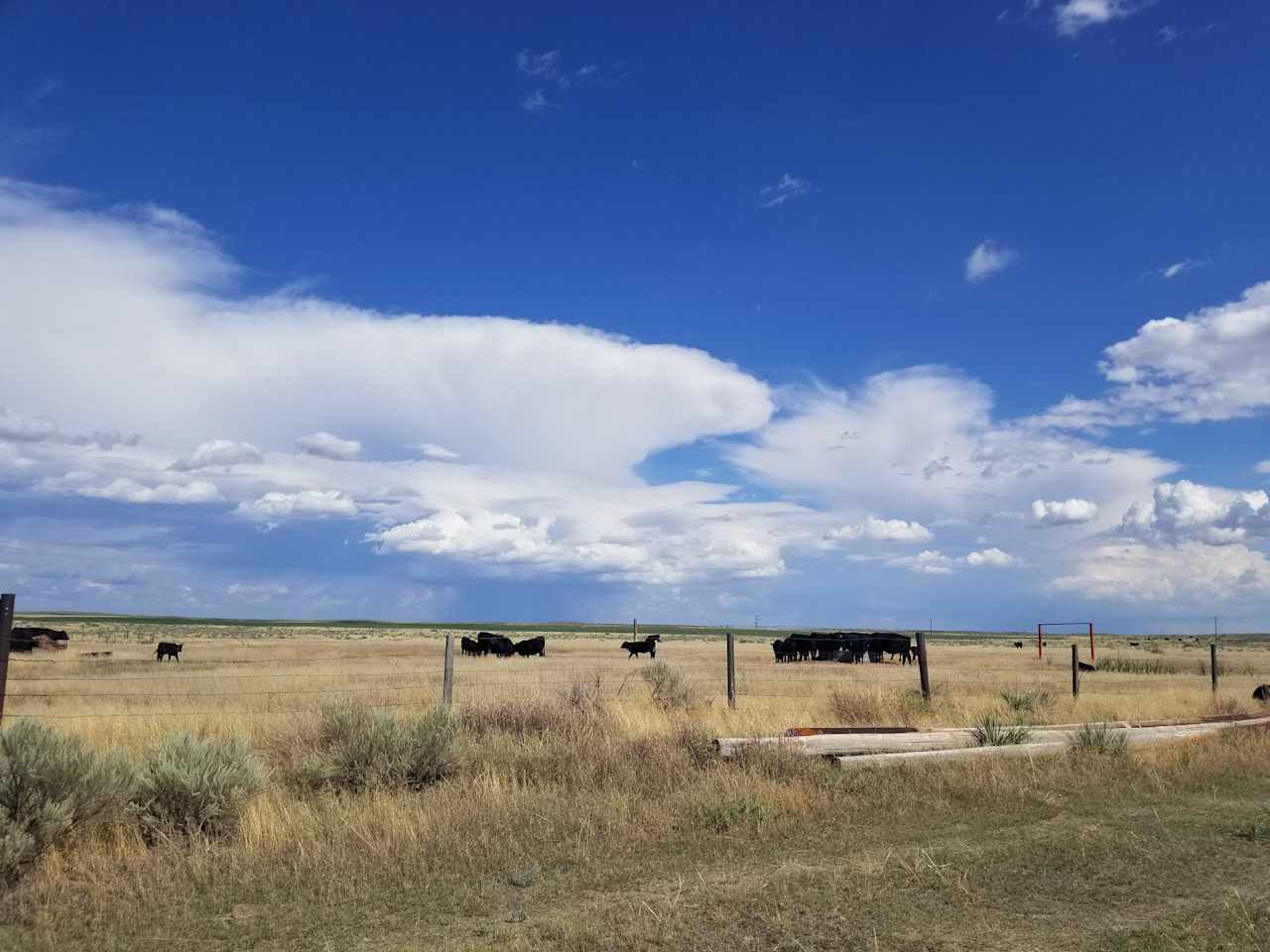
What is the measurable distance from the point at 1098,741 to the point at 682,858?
23.9ft

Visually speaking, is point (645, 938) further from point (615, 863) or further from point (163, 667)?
point (163, 667)

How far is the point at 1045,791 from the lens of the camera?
32.7 ft

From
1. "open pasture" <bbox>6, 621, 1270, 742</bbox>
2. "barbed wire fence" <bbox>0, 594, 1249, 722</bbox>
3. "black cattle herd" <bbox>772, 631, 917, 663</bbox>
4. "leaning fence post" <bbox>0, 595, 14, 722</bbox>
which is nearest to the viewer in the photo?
"leaning fence post" <bbox>0, 595, 14, 722</bbox>

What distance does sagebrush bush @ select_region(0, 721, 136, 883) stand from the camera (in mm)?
6979

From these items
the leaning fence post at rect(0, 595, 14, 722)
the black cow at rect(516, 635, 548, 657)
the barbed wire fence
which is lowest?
the black cow at rect(516, 635, 548, 657)

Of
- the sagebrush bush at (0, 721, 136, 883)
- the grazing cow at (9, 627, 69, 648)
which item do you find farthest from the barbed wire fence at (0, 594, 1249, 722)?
the grazing cow at (9, 627, 69, 648)

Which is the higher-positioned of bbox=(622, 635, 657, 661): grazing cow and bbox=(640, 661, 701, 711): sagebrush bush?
bbox=(640, 661, 701, 711): sagebrush bush

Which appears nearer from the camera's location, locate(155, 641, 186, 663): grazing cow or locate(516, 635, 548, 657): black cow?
locate(155, 641, 186, 663): grazing cow

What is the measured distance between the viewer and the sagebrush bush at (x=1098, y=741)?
12.1m

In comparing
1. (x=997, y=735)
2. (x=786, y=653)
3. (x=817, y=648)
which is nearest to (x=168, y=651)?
(x=786, y=653)

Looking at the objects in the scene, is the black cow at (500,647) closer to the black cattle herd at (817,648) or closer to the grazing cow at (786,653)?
the black cattle herd at (817,648)

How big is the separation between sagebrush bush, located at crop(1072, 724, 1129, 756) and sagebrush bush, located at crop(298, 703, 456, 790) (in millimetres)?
7902

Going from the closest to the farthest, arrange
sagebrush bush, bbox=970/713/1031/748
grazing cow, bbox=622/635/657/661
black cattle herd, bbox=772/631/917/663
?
sagebrush bush, bbox=970/713/1031/748
black cattle herd, bbox=772/631/917/663
grazing cow, bbox=622/635/657/661

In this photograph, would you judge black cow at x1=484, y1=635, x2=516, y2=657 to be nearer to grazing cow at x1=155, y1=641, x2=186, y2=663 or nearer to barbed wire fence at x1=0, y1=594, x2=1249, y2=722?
barbed wire fence at x1=0, y1=594, x2=1249, y2=722
